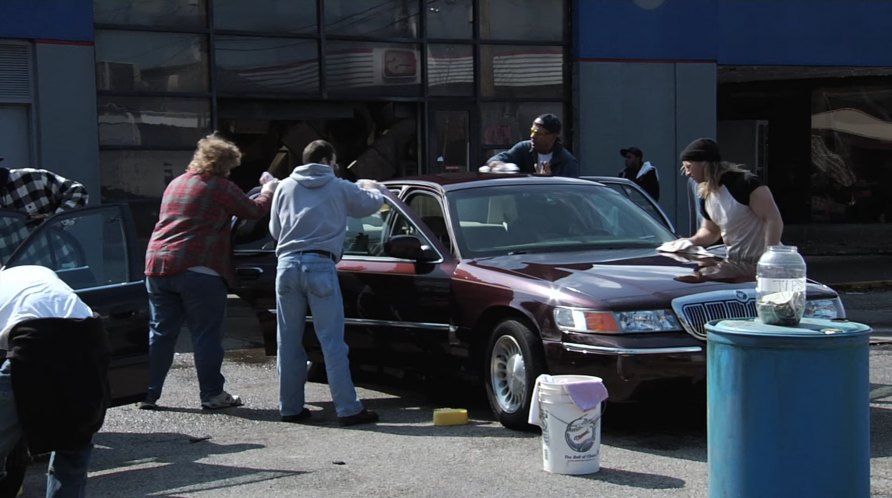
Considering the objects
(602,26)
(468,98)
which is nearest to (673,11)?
(602,26)

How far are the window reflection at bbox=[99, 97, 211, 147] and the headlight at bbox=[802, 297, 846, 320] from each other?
406 inches

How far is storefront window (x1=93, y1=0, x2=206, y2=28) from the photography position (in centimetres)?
1548

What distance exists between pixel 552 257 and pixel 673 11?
11532mm

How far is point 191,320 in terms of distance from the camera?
854cm

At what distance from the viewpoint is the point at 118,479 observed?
6.72 metres

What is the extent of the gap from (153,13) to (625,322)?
10.5m

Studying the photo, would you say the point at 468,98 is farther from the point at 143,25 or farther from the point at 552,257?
the point at 552,257

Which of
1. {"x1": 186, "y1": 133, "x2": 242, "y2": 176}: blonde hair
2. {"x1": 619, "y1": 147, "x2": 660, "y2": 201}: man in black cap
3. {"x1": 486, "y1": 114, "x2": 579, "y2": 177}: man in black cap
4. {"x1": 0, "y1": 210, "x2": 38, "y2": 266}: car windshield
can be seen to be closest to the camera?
{"x1": 0, "y1": 210, "x2": 38, "y2": 266}: car windshield

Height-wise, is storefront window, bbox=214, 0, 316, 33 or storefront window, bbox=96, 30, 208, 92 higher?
storefront window, bbox=214, 0, 316, 33

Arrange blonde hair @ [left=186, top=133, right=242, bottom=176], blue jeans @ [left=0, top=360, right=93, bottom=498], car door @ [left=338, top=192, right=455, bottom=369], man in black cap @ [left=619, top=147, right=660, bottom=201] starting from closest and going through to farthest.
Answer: blue jeans @ [left=0, top=360, right=93, bottom=498], car door @ [left=338, top=192, right=455, bottom=369], blonde hair @ [left=186, top=133, right=242, bottom=176], man in black cap @ [left=619, top=147, right=660, bottom=201]

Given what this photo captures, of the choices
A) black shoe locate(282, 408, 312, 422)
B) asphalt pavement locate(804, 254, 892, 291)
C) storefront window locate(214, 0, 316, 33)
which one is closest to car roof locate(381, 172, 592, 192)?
black shoe locate(282, 408, 312, 422)

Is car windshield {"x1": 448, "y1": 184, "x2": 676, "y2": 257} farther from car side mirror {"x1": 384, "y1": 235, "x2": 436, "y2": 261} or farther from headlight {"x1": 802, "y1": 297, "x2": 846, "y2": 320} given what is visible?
headlight {"x1": 802, "y1": 297, "x2": 846, "y2": 320}

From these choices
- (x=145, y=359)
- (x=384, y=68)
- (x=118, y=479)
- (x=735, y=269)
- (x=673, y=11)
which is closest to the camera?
(x=118, y=479)

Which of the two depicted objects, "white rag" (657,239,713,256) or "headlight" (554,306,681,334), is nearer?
"headlight" (554,306,681,334)
